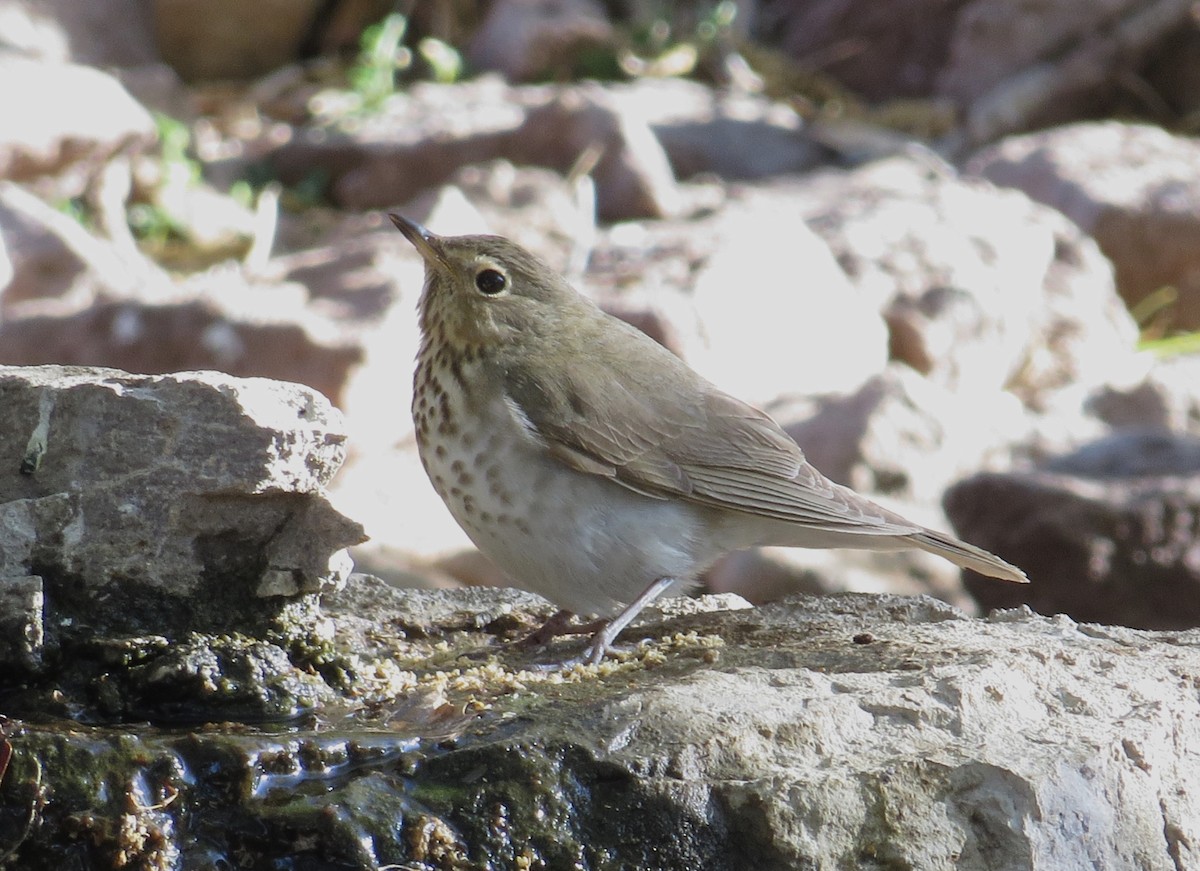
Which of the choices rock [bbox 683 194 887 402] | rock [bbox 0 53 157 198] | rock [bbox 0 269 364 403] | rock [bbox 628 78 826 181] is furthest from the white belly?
rock [bbox 628 78 826 181]

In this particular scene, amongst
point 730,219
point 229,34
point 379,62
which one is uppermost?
point 229,34

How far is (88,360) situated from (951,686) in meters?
6.44

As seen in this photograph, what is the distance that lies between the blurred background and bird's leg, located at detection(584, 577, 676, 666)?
132 inches

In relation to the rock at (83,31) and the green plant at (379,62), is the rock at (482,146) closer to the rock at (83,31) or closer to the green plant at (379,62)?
the green plant at (379,62)

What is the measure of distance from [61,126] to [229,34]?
401 cm

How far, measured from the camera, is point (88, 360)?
895 centimetres

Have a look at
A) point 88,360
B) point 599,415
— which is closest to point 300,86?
point 88,360

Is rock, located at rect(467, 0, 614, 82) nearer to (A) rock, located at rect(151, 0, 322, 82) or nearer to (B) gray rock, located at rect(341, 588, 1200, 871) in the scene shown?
(A) rock, located at rect(151, 0, 322, 82)

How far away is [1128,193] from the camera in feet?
41.0

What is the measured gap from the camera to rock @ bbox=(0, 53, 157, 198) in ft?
39.3

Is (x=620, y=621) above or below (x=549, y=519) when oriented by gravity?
below

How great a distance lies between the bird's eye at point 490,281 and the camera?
471 cm

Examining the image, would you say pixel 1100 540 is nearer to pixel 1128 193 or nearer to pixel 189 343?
pixel 189 343

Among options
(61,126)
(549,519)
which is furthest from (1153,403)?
(61,126)
